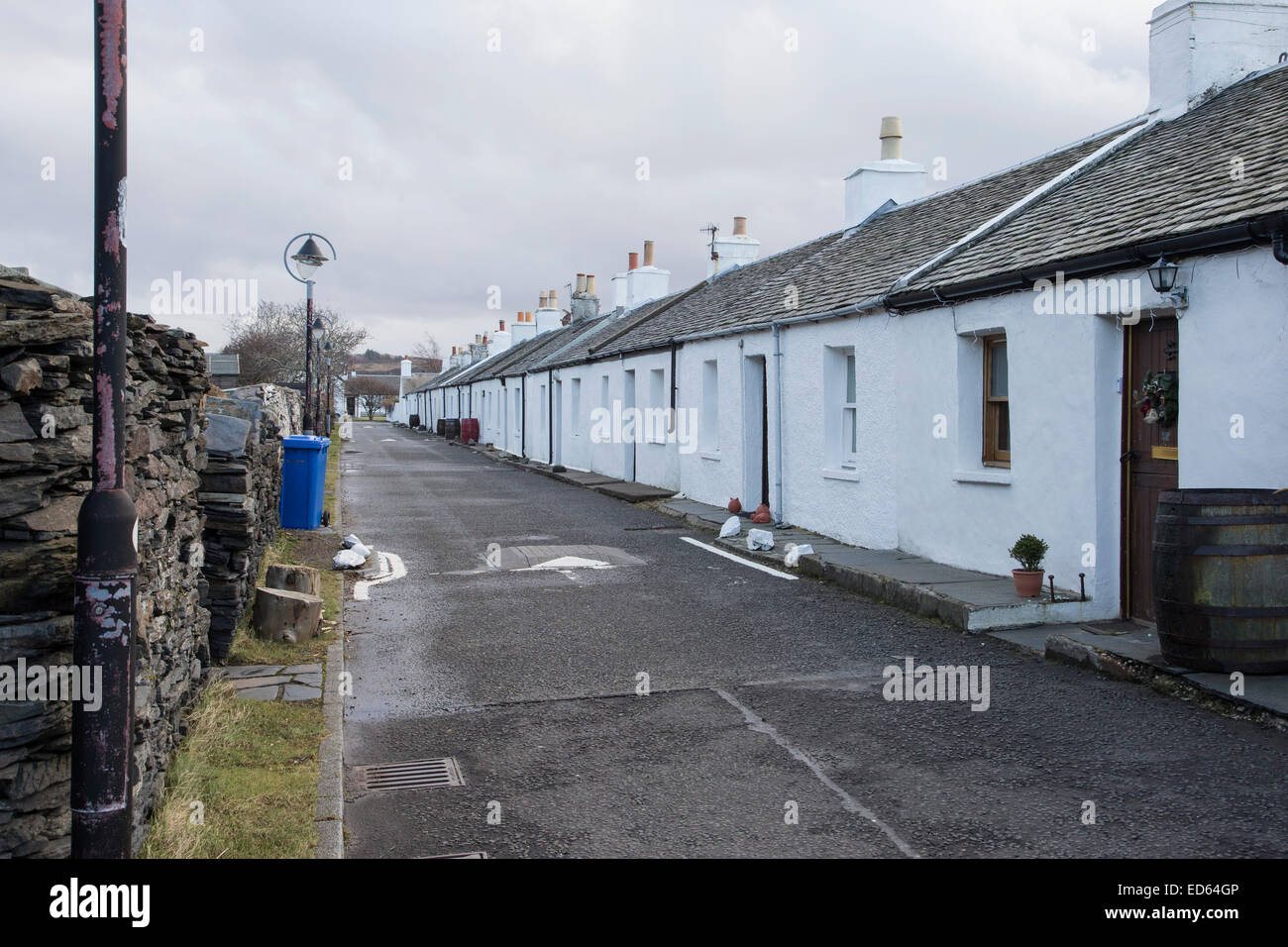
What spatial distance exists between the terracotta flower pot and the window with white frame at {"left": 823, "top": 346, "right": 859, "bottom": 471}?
538 cm

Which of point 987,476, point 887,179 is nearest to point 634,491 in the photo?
point 887,179

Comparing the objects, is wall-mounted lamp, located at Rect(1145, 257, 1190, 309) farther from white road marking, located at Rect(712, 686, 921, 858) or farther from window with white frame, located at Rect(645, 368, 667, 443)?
window with white frame, located at Rect(645, 368, 667, 443)

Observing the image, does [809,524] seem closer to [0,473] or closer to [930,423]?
[930,423]

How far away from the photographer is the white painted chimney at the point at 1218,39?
1159cm

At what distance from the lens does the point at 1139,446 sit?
338 inches

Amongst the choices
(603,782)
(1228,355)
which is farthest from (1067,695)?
(603,782)

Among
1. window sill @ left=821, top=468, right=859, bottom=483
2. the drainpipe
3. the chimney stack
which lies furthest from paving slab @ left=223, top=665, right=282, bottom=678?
the chimney stack

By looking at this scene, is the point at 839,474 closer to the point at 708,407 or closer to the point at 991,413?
the point at 991,413

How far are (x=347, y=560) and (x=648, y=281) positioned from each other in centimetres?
2366

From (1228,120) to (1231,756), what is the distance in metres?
7.43

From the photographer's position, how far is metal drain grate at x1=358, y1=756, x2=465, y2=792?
5336 millimetres

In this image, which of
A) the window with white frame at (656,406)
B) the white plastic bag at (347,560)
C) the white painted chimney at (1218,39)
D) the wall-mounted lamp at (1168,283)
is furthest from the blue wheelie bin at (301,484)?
the white painted chimney at (1218,39)

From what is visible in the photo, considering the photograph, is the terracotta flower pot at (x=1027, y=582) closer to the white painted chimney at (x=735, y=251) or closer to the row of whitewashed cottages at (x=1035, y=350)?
the row of whitewashed cottages at (x=1035, y=350)

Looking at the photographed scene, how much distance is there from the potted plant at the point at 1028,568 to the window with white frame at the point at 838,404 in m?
5.37
